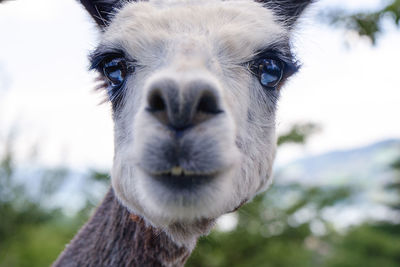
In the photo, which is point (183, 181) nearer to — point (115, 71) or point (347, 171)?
point (115, 71)

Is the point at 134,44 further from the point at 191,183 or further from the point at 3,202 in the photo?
the point at 3,202

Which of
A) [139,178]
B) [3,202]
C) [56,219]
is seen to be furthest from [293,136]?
[3,202]

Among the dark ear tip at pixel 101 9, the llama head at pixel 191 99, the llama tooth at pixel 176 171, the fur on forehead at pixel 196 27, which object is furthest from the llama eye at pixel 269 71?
the dark ear tip at pixel 101 9

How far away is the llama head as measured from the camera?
220 cm

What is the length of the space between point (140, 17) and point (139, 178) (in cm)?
144

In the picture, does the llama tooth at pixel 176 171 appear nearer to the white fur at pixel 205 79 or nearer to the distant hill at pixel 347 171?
the white fur at pixel 205 79

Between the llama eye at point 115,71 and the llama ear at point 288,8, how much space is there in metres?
1.76

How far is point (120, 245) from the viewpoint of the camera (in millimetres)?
3338

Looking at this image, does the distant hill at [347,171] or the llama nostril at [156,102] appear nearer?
the llama nostril at [156,102]

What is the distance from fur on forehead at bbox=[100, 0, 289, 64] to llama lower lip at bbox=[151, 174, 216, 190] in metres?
1.03

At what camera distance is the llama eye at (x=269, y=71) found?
3107mm

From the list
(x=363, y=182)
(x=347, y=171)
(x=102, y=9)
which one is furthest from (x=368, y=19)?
(x=347, y=171)

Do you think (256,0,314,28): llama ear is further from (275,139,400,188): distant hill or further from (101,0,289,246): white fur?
(275,139,400,188): distant hill

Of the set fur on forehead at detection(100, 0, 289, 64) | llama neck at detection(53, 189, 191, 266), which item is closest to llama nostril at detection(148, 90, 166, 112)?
fur on forehead at detection(100, 0, 289, 64)
